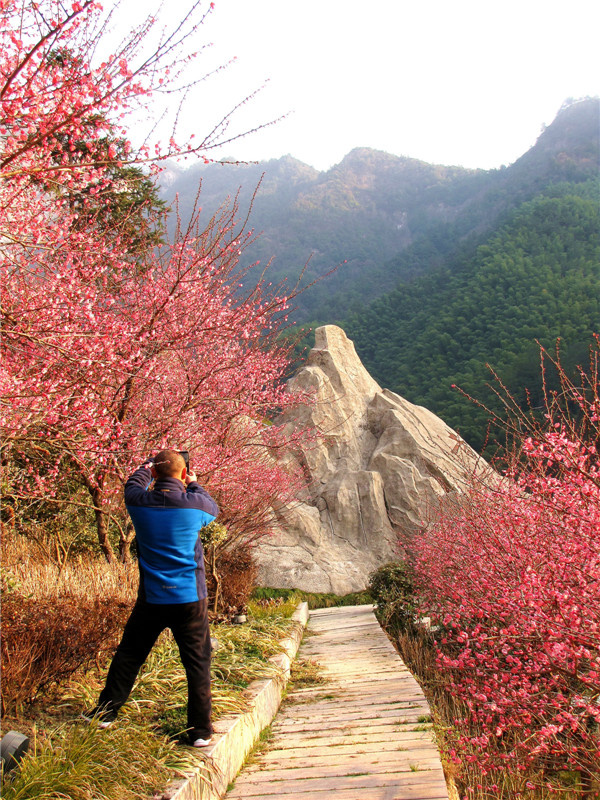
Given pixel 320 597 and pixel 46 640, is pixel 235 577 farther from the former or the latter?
pixel 46 640

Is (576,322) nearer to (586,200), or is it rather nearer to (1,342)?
(586,200)

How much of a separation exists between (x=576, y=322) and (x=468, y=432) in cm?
714

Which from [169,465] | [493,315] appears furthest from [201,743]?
[493,315]

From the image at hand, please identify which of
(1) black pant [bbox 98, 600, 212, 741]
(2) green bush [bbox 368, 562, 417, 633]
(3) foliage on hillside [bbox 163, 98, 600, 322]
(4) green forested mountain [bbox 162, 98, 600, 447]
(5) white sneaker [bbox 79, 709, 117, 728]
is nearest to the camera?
(5) white sneaker [bbox 79, 709, 117, 728]

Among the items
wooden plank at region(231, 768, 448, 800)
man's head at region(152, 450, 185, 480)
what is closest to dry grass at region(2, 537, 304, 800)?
wooden plank at region(231, 768, 448, 800)

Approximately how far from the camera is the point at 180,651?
10.6ft

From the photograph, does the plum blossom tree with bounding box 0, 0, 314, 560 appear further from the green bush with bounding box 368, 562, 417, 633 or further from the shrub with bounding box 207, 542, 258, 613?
the green bush with bounding box 368, 562, 417, 633

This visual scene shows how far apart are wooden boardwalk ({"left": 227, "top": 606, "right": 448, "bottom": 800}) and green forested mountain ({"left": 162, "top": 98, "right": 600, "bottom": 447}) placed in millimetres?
4675

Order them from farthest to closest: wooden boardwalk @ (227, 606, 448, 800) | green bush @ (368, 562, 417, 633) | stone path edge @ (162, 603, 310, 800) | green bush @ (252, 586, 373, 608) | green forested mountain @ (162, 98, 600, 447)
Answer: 1. green forested mountain @ (162, 98, 600, 447)
2. green bush @ (252, 586, 373, 608)
3. green bush @ (368, 562, 417, 633)
4. wooden boardwalk @ (227, 606, 448, 800)
5. stone path edge @ (162, 603, 310, 800)

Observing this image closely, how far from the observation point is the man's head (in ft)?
11.6

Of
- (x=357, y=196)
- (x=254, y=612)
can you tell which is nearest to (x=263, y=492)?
(x=254, y=612)

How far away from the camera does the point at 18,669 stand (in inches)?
135

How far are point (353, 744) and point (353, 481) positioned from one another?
12048mm

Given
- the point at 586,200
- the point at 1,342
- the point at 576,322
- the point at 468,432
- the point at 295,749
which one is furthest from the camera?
the point at 586,200
